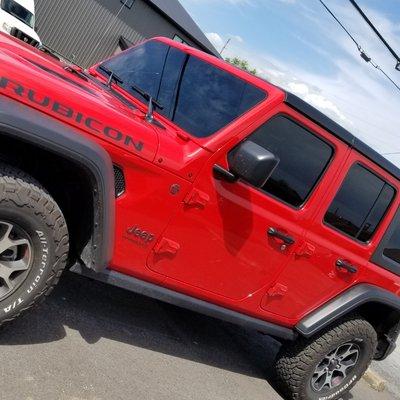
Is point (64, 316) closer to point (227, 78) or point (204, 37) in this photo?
point (227, 78)

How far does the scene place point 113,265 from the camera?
3.28m

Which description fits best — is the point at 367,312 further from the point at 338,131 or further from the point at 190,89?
the point at 190,89

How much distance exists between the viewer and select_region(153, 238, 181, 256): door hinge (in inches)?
133

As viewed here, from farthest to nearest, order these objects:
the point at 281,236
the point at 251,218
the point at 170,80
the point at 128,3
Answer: the point at 128,3 → the point at 170,80 → the point at 281,236 → the point at 251,218

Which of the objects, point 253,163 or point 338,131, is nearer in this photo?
point 253,163

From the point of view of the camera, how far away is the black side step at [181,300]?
325 cm

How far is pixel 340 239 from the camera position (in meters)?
4.15

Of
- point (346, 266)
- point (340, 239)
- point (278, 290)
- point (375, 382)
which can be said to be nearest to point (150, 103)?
point (278, 290)

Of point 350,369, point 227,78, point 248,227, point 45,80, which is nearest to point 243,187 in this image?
point 248,227

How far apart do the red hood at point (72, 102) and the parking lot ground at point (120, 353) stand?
4.31 feet

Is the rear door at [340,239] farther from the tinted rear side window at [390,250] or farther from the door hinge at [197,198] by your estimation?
the door hinge at [197,198]

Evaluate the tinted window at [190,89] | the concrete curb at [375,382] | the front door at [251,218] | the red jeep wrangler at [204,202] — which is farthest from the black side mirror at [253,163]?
the concrete curb at [375,382]

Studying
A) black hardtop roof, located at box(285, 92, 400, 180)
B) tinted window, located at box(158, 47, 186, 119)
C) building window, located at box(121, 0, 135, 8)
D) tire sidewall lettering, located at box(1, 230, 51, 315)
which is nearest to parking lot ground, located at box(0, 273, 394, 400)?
tire sidewall lettering, located at box(1, 230, 51, 315)

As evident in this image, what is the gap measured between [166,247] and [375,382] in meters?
3.63
